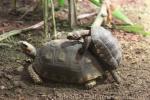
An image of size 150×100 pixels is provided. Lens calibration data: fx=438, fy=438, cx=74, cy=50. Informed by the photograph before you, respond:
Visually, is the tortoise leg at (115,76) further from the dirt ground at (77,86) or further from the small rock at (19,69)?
the small rock at (19,69)

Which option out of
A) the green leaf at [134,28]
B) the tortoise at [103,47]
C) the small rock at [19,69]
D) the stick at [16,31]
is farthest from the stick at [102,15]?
the small rock at [19,69]

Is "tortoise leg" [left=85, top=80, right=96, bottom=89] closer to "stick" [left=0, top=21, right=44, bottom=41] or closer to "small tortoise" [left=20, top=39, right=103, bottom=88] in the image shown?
"small tortoise" [left=20, top=39, right=103, bottom=88]

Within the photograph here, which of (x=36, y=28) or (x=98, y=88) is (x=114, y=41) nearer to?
(x=98, y=88)

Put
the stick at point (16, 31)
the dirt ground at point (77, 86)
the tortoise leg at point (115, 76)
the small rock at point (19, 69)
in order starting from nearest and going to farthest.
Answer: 1. the dirt ground at point (77, 86)
2. the tortoise leg at point (115, 76)
3. the small rock at point (19, 69)
4. the stick at point (16, 31)

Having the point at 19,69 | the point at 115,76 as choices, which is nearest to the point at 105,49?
the point at 115,76

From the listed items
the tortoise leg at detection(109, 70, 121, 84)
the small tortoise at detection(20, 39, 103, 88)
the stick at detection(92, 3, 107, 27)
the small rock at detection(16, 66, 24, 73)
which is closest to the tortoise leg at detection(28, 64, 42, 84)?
the small tortoise at detection(20, 39, 103, 88)

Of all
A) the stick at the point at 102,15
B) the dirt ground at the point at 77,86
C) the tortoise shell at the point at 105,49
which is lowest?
the dirt ground at the point at 77,86
